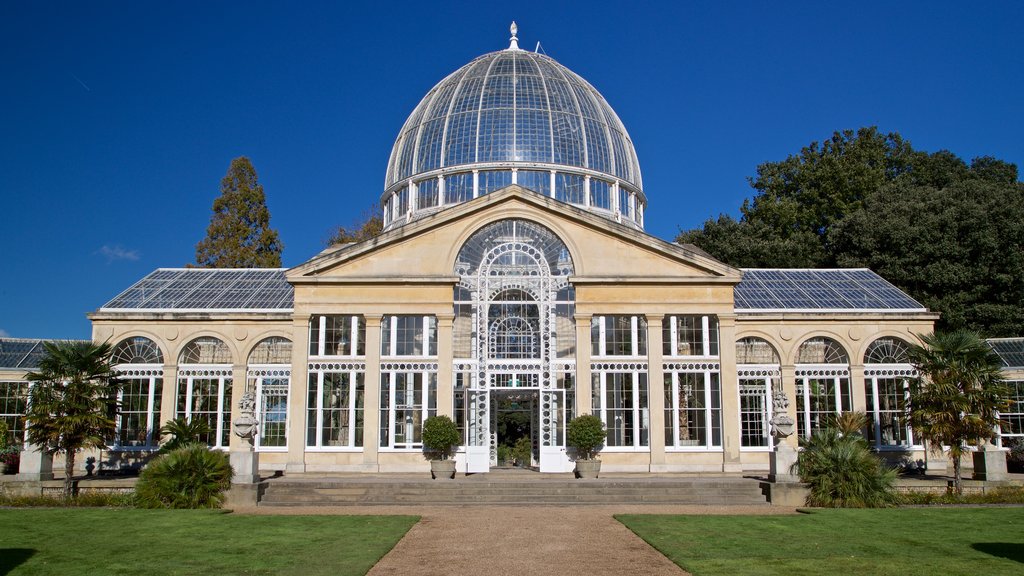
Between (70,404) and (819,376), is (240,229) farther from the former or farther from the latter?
(819,376)

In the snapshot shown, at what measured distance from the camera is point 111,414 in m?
27.3

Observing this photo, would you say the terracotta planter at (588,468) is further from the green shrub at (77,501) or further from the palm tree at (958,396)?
the green shrub at (77,501)

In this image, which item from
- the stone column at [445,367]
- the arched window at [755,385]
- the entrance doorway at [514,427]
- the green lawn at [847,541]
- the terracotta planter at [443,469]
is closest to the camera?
the green lawn at [847,541]

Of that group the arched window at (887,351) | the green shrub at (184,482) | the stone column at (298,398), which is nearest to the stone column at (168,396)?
the stone column at (298,398)

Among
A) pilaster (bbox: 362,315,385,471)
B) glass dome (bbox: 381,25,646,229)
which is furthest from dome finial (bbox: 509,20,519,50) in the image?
pilaster (bbox: 362,315,385,471)

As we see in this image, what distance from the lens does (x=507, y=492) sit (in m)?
23.8

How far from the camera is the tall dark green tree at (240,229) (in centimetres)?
4809

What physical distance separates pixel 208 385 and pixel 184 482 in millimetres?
10870

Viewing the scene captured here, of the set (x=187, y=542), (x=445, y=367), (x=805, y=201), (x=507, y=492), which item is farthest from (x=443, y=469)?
(x=805, y=201)

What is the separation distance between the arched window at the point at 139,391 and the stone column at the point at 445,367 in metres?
11.2

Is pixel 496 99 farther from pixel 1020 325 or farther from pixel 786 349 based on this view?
pixel 1020 325

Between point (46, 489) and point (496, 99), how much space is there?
76.4 feet

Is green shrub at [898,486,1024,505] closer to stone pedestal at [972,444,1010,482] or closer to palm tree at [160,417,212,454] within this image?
stone pedestal at [972,444,1010,482]

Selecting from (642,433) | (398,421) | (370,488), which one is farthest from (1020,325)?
(370,488)
